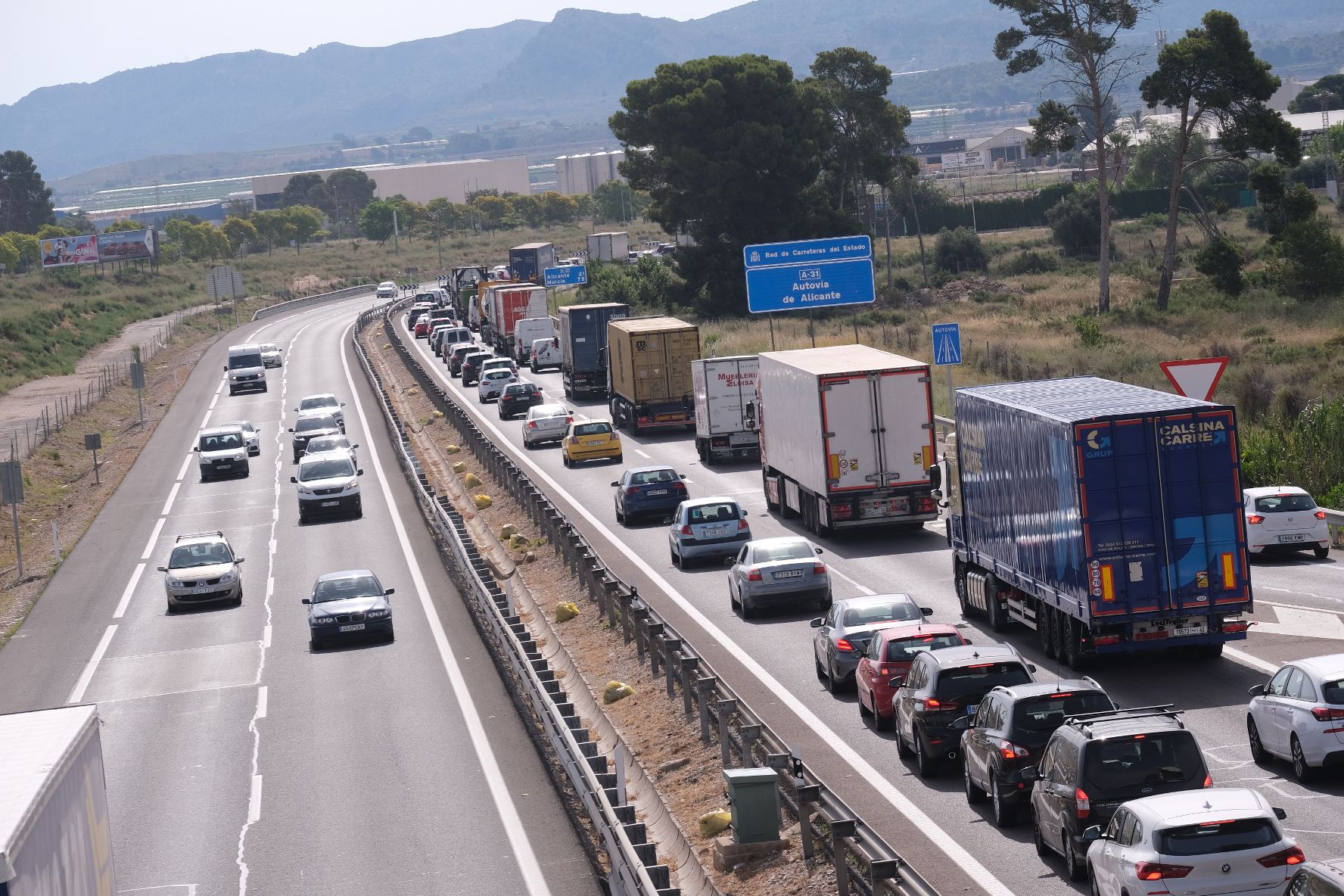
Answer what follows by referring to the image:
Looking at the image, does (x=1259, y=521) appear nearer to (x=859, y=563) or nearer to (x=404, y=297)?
(x=859, y=563)

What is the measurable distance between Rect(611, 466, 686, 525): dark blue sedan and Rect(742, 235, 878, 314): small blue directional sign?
18.5 metres

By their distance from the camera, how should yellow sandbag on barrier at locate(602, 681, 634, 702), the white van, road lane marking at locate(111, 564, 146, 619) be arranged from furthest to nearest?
the white van < road lane marking at locate(111, 564, 146, 619) < yellow sandbag on barrier at locate(602, 681, 634, 702)

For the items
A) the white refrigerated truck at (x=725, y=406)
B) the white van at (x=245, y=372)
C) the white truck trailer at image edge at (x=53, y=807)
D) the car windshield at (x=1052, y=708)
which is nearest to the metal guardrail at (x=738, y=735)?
the car windshield at (x=1052, y=708)

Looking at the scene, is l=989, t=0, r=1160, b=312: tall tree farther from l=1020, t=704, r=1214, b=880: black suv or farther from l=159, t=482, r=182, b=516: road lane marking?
l=1020, t=704, r=1214, b=880: black suv

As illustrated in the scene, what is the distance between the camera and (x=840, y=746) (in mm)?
18859

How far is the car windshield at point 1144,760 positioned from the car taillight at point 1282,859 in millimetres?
2012

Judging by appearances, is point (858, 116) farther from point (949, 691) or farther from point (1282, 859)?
point (1282, 859)

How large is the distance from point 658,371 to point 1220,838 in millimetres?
43638

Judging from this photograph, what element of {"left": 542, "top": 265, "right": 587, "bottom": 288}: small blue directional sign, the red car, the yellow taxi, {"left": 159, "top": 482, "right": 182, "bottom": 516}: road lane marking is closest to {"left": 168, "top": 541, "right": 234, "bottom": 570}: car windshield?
{"left": 159, "top": 482, "right": 182, "bottom": 516}: road lane marking

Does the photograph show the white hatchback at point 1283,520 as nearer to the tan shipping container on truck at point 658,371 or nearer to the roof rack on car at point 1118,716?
the roof rack on car at point 1118,716

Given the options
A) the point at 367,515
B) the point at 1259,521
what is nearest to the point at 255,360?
the point at 367,515

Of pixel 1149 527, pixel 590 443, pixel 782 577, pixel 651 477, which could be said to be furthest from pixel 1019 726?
pixel 590 443

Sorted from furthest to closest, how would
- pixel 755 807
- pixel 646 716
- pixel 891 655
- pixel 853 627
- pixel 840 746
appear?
pixel 646 716 < pixel 853 627 < pixel 891 655 < pixel 840 746 < pixel 755 807

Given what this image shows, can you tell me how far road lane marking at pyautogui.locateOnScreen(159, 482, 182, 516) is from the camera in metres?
49.5
